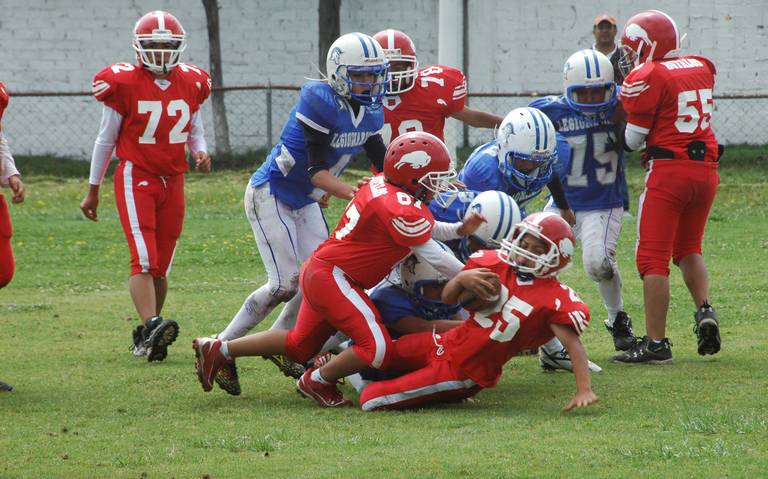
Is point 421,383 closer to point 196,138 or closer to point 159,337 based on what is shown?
point 159,337

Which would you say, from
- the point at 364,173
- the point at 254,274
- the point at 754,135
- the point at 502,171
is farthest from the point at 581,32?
the point at 502,171

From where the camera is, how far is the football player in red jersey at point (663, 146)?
22.2ft

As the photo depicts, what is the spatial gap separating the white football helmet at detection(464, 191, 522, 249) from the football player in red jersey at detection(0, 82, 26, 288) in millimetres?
2397

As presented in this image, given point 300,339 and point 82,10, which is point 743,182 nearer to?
point 82,10

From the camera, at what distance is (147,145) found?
7.50 meters

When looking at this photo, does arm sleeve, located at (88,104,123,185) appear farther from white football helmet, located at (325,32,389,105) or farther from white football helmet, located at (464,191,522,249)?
white football helmet, located at (464,191,522,249)

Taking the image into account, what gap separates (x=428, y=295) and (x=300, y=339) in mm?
671

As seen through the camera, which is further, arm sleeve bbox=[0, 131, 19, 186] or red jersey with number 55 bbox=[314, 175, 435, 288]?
arm sleeve bbox=[0, 131, 19, 186]

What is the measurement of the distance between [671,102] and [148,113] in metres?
3.01

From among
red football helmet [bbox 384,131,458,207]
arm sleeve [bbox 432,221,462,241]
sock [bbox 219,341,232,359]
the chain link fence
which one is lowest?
the chain link fence

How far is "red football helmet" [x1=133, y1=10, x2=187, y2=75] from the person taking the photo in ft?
24.3

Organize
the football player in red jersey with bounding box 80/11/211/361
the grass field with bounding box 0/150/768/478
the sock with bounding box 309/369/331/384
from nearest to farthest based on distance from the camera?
the grass field with bounding box 0/150/768/478 < the sock with bounding box 309/369/331/384 < the football player in red jersey with bounding box 80/11/211/361

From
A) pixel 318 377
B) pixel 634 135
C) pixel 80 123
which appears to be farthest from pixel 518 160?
pixel 80 123

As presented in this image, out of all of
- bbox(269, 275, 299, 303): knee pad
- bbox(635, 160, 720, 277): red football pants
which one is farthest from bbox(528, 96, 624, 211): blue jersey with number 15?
bbox(269, 275, 299, 303): knee pad
